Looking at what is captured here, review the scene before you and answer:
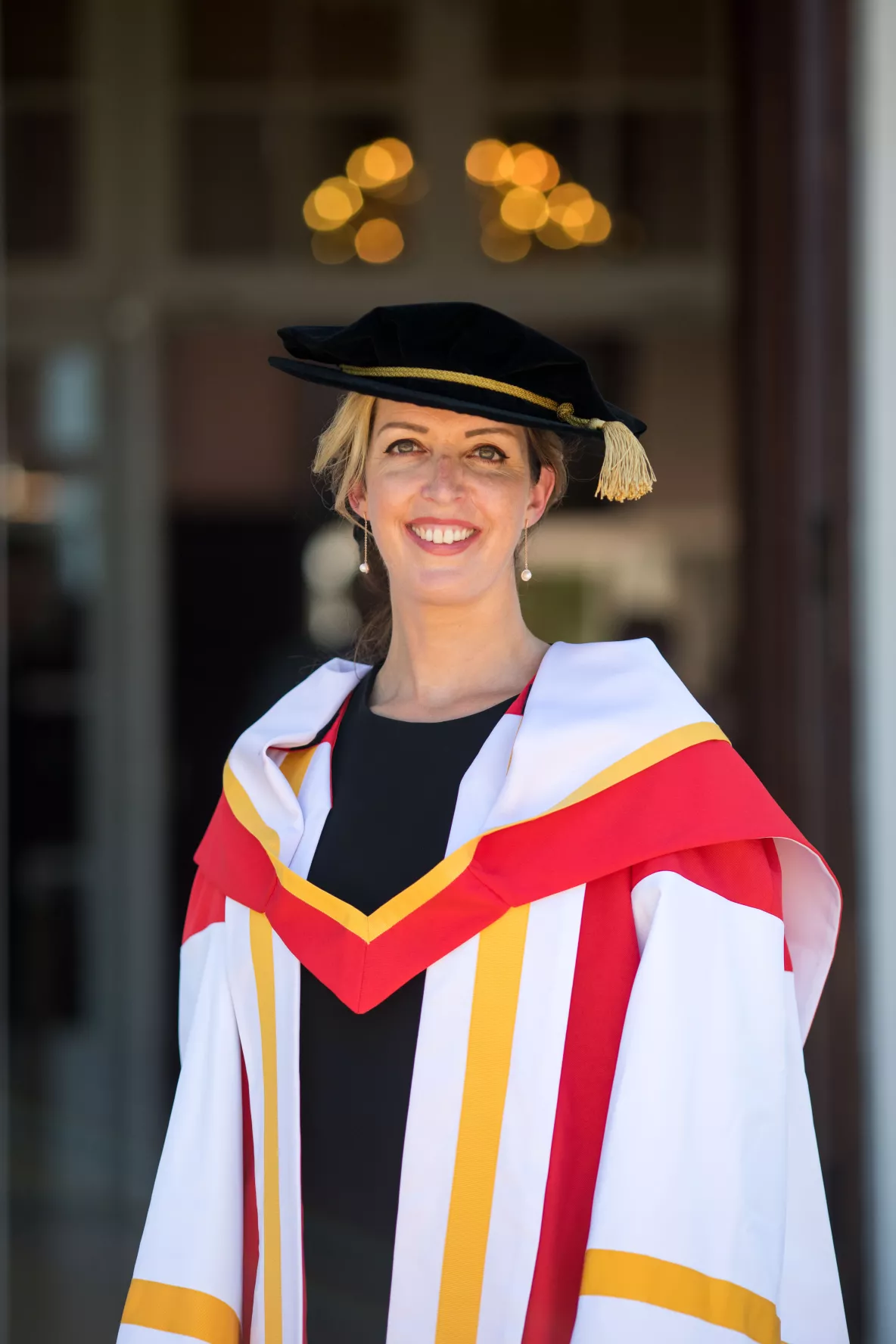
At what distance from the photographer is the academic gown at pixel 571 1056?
1.31 metres

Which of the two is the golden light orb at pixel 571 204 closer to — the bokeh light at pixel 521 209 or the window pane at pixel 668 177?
the bokeh light at pixel 521 209

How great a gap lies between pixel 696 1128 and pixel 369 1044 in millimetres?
359

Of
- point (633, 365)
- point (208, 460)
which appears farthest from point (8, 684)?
point (633, 365)

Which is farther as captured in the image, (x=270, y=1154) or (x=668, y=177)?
(x=668, y=177)

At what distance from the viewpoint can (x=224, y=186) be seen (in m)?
4.92

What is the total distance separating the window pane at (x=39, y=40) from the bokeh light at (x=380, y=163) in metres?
1.04

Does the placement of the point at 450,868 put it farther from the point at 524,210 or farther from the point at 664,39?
the point at 664,39

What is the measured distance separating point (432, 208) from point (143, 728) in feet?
6.76

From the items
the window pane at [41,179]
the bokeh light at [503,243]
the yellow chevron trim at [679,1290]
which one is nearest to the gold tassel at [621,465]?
the yellow chevron trim at [679,1290]

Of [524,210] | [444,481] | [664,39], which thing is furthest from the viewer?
[524,210]

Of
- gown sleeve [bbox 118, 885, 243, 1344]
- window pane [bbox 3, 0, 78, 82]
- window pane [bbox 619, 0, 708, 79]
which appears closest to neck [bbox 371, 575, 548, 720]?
gown sleeve [bbox 118, 885, 243, 1344]

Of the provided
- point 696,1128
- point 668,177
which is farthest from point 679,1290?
point 668,177

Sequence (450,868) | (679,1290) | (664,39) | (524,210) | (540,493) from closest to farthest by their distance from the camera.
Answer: (679,1290)
(450,868)
(540,493)
(664,39)
(524,210)

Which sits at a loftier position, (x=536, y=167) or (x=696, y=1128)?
(x=536, y=167)
